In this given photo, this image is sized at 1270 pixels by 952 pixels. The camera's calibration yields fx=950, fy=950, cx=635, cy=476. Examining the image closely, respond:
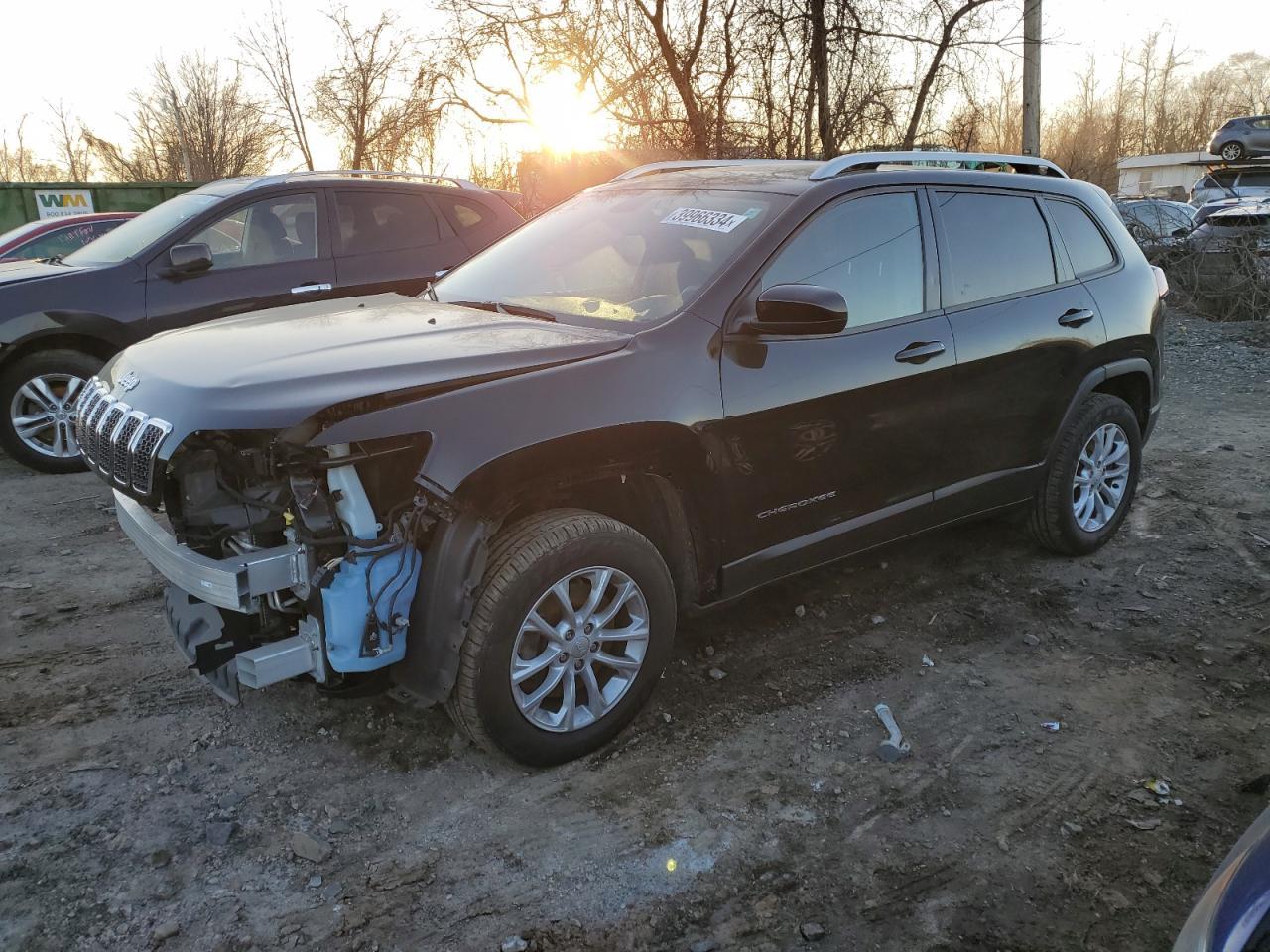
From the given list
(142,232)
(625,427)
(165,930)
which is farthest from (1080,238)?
(142,232)

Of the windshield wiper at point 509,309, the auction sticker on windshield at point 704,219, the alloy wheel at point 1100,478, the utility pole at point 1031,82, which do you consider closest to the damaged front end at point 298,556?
the windshield wiper at point 509,309

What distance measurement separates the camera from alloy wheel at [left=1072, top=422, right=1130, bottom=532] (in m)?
4.66

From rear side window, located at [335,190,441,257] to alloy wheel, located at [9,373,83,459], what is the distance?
2.02 metres

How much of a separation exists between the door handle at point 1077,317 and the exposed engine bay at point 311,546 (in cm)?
312

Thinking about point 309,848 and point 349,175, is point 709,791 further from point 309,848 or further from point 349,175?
point 349,175

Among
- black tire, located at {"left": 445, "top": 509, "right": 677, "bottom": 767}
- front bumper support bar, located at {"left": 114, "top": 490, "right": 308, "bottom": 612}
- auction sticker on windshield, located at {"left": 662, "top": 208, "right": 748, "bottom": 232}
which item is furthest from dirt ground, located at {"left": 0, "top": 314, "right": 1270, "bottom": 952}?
auction sticker on windshield, located at {"left": 662, "top": 208, "right": 748, "bottom": 232}

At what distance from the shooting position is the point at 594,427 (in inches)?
112

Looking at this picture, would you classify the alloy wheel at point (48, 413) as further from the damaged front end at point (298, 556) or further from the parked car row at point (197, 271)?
the damaged front end at point (298, 556)

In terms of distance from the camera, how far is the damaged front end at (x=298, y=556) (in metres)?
2.61

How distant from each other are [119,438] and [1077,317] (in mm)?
3950

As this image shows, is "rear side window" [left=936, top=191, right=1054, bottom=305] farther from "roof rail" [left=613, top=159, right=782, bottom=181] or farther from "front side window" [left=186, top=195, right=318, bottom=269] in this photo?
"front side window" [left=186, top=195, right=318, bottom=269]

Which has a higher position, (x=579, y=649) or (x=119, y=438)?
(x=119, y=438)

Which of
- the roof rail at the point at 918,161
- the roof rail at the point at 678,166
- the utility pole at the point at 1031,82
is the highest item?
the utility pole at the point at 1031,82

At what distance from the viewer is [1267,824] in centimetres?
176
